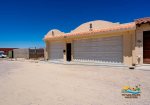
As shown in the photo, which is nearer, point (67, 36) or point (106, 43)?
point (106, 43)

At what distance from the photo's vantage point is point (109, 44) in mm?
16578

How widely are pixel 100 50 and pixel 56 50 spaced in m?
8.48

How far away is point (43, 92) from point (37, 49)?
100 feet

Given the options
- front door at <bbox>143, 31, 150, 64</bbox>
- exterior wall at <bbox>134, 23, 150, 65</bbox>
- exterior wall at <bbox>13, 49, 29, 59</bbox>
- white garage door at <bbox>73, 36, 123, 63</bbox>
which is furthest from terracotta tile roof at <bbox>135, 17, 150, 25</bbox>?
exterior wall at <bbox>13, 49, 29, 59</bbox>

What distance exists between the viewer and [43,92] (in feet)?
22.8

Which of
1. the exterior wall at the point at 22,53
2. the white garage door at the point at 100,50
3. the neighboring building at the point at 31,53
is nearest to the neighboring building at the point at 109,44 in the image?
the white garage door at the point at 100,50

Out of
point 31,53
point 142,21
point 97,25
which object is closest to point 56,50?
point 97,25

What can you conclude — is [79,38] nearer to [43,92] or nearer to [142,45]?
[142,45]

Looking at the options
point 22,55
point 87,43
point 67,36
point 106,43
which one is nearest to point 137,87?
point 106,43

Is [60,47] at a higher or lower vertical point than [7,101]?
higher

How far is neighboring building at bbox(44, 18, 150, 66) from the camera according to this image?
1383 cm

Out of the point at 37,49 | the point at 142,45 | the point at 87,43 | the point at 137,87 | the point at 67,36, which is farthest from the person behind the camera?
the point at 37,49

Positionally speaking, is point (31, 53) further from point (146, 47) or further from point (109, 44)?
point (146, 47)

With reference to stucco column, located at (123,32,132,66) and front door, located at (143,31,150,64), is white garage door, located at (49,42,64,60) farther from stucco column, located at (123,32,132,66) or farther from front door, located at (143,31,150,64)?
front door, located at (143,31,150,64)
